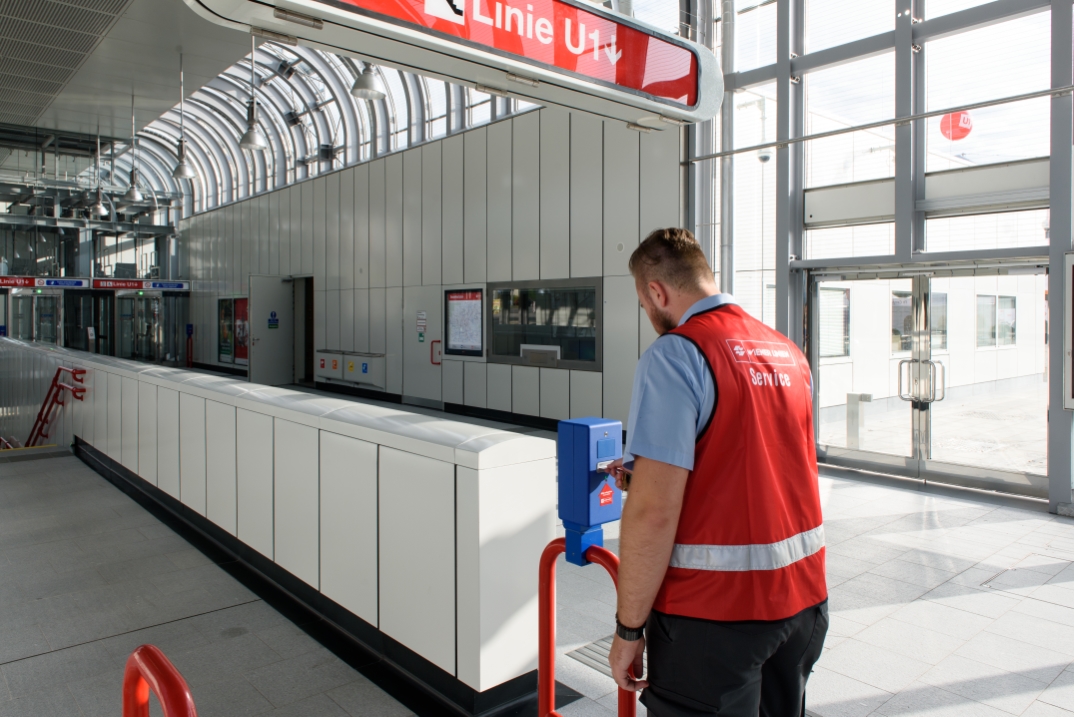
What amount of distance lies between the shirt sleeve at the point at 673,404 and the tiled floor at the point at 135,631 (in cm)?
210

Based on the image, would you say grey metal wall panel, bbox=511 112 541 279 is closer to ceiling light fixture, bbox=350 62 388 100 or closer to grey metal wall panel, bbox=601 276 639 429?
grey metal wall panel, bbox=601 276 639 429

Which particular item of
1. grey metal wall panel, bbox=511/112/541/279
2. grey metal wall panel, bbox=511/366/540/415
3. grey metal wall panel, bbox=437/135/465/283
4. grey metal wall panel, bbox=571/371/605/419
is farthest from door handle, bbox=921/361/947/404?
grey metal wall panel, bbox=437/135/465/283

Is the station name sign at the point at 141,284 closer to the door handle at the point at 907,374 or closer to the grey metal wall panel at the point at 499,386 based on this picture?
the grey metal wall panel at the point at 499,386

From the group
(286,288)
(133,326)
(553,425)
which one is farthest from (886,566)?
(133,326)

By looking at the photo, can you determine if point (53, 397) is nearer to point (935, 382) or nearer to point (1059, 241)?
point (935, 382)

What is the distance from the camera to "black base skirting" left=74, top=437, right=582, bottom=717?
3.03 m

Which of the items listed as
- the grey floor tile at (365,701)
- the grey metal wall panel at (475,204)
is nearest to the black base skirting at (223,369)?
the grey metal wall panel at (475,204)

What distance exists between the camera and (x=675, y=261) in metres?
1.84

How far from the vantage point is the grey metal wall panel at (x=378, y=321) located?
1389 cm

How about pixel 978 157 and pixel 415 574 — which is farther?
pixel 978 157

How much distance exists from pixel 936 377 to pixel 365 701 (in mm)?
6975

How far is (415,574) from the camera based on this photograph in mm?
3160

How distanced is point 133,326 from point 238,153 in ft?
22.3

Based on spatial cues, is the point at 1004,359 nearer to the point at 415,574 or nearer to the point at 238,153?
the point at 415,574
